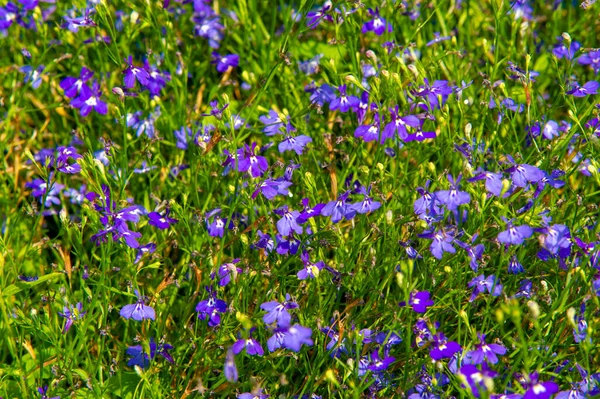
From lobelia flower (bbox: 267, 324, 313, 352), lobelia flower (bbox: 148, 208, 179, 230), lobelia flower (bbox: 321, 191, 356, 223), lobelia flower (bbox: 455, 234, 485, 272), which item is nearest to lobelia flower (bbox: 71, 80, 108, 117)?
lobelia flower (bbox: 148, 208, 179, 230)

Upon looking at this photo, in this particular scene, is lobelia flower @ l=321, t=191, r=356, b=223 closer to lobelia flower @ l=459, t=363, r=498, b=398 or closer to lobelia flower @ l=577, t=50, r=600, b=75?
lobelia flower @ l=459, t=363, r=498, b=398

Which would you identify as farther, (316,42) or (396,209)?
(316,42)

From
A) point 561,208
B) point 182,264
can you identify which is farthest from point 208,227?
point 561,208

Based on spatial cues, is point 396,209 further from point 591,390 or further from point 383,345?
point 591,390

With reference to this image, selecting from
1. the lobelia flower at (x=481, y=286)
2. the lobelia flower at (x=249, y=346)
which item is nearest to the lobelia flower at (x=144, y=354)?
the lobelia flower at (x=249, y=346)

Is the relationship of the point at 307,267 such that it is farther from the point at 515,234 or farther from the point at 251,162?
the point at 515,234

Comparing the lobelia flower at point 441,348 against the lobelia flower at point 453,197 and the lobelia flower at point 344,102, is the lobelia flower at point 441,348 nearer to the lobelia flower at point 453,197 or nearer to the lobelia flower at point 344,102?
the lobelia flower at point 453,197

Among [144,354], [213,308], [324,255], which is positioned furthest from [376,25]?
[144,354]
